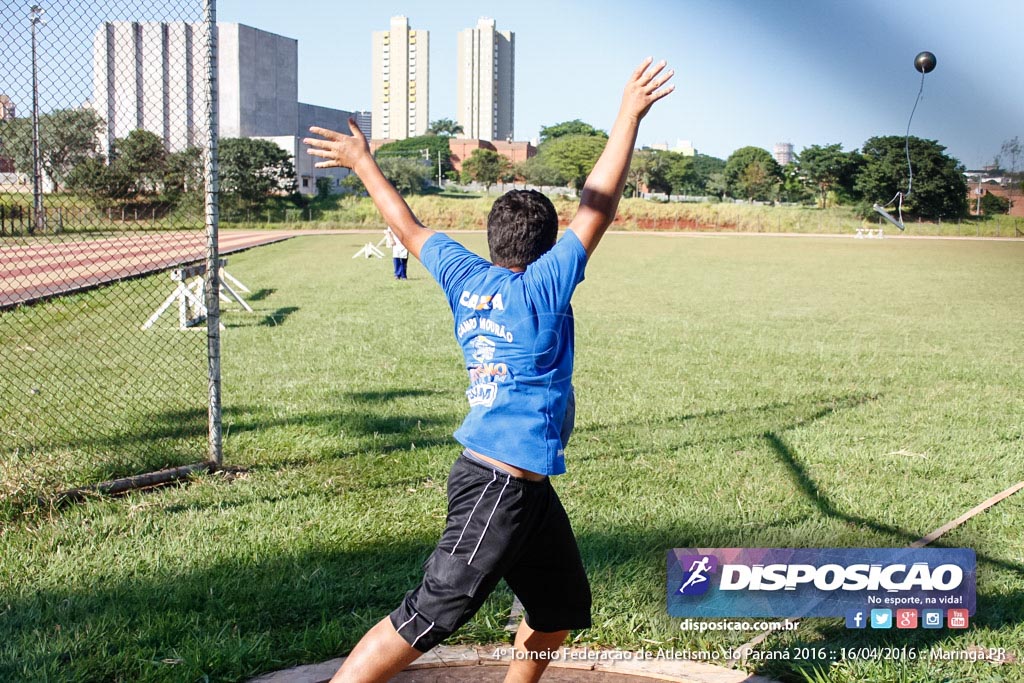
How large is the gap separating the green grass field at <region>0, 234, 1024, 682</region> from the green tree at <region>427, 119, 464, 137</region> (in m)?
129

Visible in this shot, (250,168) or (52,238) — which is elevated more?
(250,168)

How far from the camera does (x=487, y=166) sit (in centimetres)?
10956

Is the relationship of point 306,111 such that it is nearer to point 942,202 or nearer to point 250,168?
point 250,168

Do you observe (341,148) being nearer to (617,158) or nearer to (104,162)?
(617,158)

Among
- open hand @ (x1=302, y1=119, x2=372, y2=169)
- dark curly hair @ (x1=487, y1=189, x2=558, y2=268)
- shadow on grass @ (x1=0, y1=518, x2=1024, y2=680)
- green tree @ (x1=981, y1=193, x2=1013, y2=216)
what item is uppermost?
open hand @ (x1=302, y1=119, x2=372, y2=169)

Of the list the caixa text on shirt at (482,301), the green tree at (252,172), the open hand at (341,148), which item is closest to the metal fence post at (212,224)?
the open hand at (341,148)

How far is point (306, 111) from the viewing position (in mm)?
96438

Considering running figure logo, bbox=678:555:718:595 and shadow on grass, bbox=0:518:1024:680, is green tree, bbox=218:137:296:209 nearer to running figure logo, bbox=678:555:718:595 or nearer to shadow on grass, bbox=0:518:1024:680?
shadow on grass, bbox=0:518:1024:680

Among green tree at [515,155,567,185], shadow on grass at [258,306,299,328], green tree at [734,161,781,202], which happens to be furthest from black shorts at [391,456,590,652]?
green tree at [515,155,567,185]

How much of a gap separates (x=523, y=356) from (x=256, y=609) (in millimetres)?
1989

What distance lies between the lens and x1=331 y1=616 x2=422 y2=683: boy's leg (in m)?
2.55

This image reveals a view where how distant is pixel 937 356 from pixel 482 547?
10385mm

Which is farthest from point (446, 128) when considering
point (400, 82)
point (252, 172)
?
point (252, 172)

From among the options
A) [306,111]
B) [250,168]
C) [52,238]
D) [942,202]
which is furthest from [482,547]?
[306,111]
